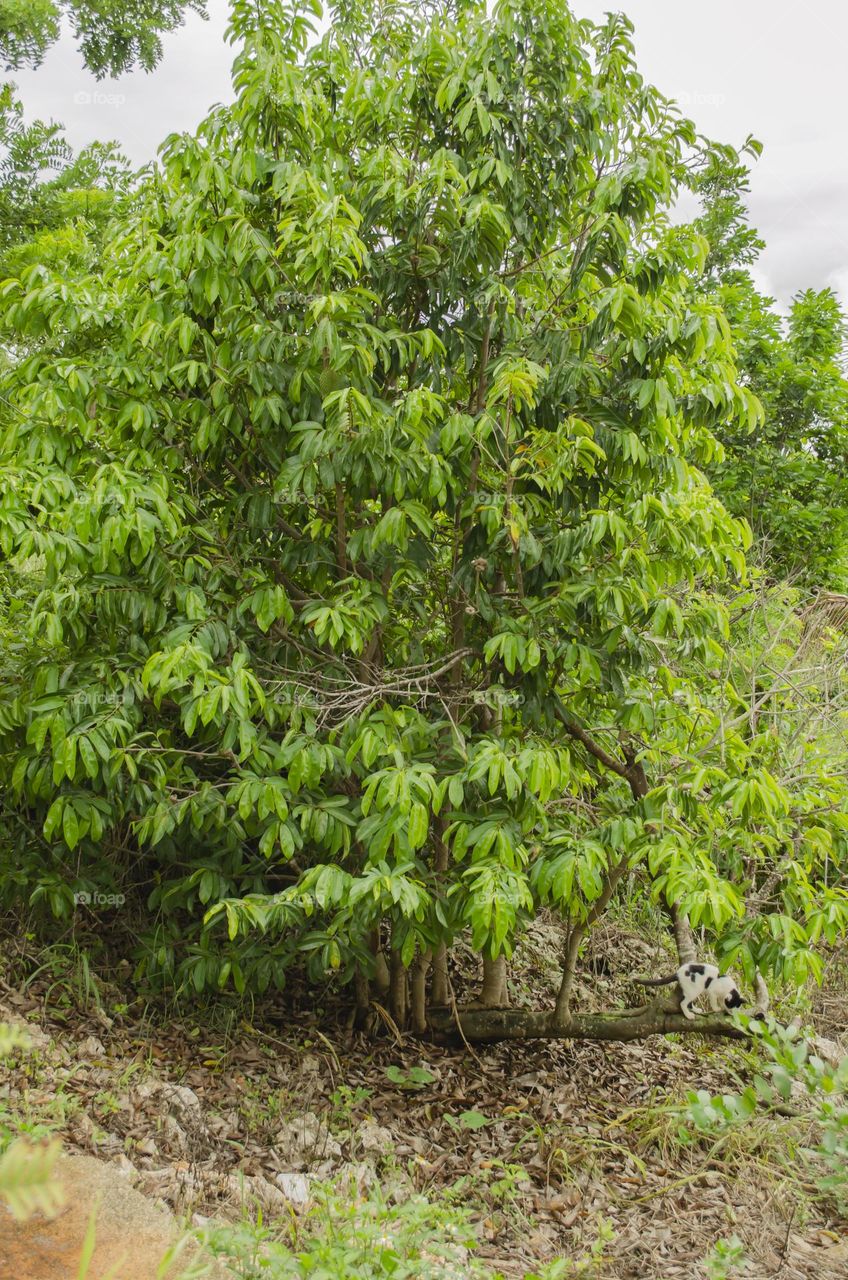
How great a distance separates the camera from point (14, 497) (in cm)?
329

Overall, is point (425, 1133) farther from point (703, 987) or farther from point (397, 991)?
point (703, 987)

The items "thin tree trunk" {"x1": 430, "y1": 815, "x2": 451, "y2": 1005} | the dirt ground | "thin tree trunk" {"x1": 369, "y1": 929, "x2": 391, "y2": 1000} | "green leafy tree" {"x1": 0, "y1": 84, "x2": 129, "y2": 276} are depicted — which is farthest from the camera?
"green leafy tree" {"x1": 0, "y1": 84, "x2": 129, "y2": 276}

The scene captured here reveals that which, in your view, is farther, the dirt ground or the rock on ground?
the dirt ground

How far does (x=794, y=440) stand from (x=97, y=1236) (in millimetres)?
8357

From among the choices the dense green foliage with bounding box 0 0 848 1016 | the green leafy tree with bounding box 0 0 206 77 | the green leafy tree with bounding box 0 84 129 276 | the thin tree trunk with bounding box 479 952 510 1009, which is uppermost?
the green leafy tree with bounding box 0 0 206 77

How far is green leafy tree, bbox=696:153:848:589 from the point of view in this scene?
8328mm

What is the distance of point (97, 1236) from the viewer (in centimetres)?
207

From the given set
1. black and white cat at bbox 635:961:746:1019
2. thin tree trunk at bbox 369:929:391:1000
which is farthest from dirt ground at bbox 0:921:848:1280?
black and white cat at bbox 635:961:746:1019

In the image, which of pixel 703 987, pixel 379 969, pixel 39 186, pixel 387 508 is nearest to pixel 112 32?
pixel 39 186

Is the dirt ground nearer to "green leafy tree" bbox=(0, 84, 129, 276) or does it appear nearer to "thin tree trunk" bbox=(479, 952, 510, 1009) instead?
"thin tree trunk" bbox=(479, 952, 510, 1009)

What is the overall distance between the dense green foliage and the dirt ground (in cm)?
44

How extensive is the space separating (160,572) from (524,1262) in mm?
2618

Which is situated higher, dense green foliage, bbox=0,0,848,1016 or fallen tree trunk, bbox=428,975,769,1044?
dense green foliage, bbox=0,0,848,1016

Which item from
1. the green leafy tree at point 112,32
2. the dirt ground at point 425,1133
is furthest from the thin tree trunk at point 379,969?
the green leafy tree at point 112,32
